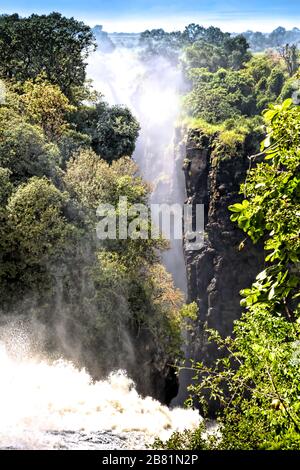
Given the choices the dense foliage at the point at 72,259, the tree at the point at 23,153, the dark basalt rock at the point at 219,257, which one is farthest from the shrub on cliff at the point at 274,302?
the dark basalt rock at the point at 219,257

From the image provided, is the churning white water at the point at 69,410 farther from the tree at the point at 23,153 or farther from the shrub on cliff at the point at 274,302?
the shrub on cliff at the point at 274,302

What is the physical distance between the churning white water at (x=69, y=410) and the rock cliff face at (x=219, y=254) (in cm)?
1231

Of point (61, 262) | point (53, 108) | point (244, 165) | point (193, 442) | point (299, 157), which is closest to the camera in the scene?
point (299, 157)

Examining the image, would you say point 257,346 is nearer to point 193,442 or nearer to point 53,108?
point 193,442

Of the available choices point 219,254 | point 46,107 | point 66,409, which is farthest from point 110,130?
point 66,409

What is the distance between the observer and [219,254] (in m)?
30.8

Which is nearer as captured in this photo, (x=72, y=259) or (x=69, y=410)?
(x=69, y=410)

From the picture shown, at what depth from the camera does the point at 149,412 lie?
1725 centimetres

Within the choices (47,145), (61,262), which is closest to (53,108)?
(47,145)

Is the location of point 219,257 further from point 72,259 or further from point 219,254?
point 72,259

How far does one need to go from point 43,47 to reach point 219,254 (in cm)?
1333

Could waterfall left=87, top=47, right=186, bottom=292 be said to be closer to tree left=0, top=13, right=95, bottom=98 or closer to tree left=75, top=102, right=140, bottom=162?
tree left=75, top=102, right=140, bottom=162

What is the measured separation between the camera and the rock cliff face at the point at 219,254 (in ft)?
100.0

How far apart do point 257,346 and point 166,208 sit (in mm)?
32472
